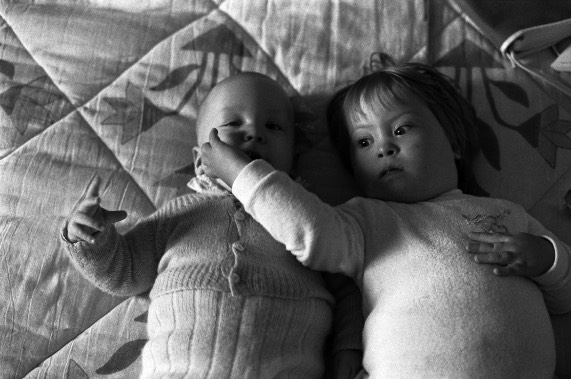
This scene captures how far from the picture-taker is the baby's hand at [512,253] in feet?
3.22

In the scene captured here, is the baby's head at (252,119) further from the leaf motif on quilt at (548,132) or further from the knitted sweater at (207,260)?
the leaf motif on quilt at (548,132)

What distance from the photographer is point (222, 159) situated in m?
1.01

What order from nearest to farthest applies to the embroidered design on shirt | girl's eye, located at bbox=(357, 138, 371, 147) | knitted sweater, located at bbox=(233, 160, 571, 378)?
knitted sweater, located at bbox=(233, 160, 571, 378), the embroidered design on shirt, girl's eye, located at bbox=(357, 138, 371, 147)

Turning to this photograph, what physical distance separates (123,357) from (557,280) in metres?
0.74

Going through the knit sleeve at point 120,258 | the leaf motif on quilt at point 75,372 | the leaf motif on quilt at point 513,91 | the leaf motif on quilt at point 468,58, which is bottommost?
the leaf motif on quilt at point 75,372

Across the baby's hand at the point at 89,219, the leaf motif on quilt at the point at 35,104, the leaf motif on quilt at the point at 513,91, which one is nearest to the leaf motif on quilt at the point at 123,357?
the baby's hand at the point at 89,219

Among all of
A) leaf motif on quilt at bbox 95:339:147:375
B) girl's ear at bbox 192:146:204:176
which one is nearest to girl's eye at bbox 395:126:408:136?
girl's ear at bbox 192:146:204:176

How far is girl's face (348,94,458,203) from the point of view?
109cm

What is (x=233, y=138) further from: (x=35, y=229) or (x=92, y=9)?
(x=92, y=9)

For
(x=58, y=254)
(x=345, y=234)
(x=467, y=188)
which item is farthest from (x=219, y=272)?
(x=467, y=188)

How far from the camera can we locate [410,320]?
0.95 meters

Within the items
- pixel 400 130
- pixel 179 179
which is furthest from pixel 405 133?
pixel 179 179

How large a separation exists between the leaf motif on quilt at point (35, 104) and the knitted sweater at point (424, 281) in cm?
53

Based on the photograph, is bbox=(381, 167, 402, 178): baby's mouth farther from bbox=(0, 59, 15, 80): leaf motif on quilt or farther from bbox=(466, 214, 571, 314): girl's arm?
bbox=(0, 59, 15, 80): leaf motif on quilt
